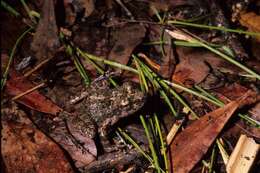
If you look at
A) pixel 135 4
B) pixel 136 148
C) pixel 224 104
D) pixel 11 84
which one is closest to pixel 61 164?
pixel 136 148

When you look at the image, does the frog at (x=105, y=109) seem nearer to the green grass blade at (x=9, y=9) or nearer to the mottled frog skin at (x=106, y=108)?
the mottled frog skin at (x=106, y=108)

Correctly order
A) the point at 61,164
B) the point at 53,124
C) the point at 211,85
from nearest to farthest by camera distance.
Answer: the point at 61,164
the point at 53,124
the point at 211,85

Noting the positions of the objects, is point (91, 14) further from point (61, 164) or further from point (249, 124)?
point (249, 124)

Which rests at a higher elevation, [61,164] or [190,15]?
[190,15]

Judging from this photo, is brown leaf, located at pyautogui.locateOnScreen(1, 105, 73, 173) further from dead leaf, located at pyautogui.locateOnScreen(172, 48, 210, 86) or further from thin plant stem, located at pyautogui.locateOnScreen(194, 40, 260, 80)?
thin plant stem, located at pyautogui.locateOnScreen(194, 40, 260, 80)

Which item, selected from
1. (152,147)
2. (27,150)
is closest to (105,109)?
(152,147)

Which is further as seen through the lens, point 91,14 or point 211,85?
point 91,14

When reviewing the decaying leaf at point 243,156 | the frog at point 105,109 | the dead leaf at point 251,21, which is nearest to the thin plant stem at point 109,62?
the frog at point 105,109

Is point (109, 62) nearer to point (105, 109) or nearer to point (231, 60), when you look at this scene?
point (105, 109)
